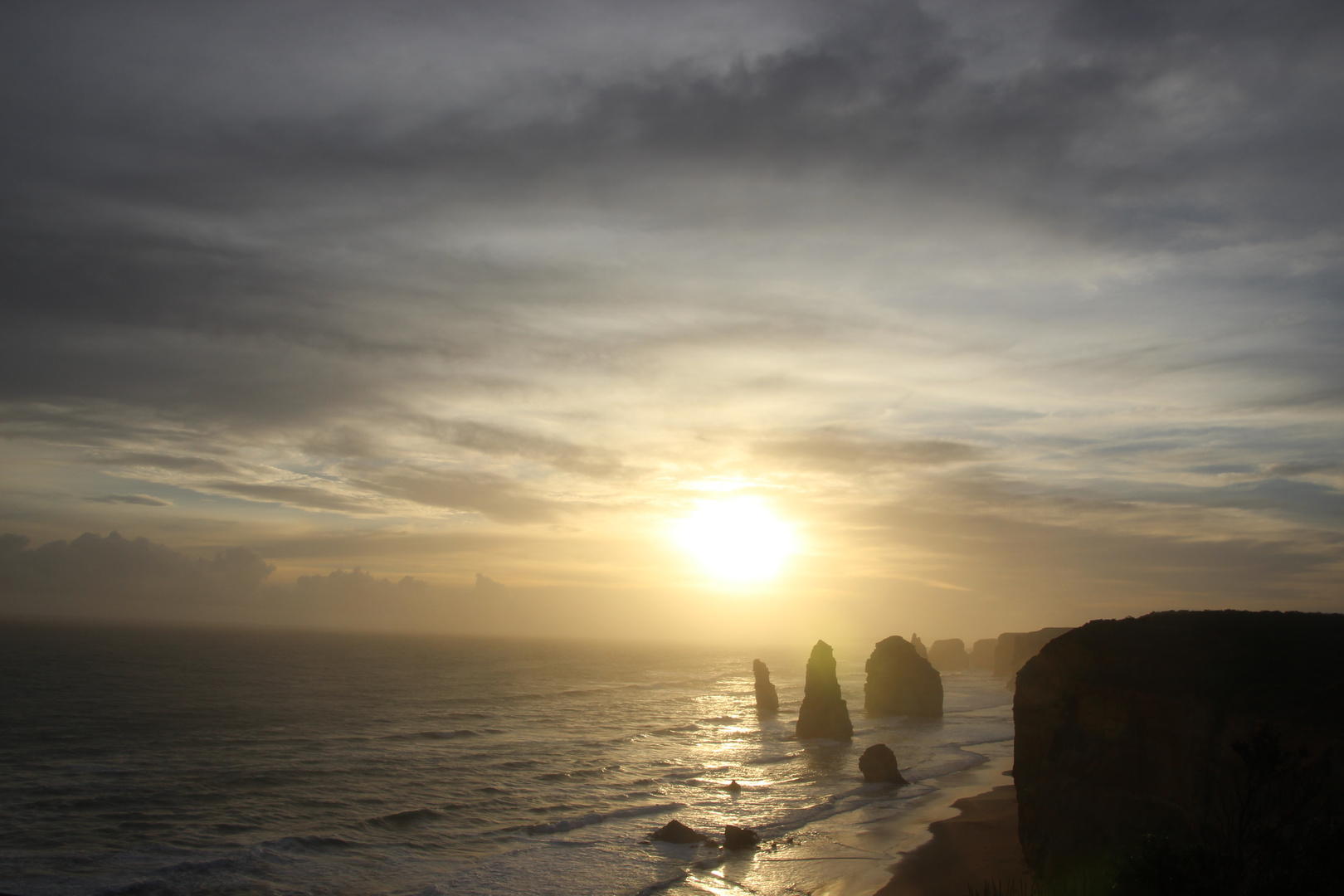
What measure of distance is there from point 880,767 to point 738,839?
20.4 metres

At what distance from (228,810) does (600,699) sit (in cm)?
7465

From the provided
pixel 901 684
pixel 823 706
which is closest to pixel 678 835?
pixel 823 706

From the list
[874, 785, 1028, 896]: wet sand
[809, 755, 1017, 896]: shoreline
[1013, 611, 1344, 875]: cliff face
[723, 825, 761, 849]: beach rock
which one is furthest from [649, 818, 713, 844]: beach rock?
[1013, 611, 1344, 875]: cliff face

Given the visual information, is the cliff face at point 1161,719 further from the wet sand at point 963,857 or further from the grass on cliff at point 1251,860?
the grass on cliff at point 1251,860

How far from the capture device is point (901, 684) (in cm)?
9781

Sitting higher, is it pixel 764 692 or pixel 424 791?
pixel 424 791

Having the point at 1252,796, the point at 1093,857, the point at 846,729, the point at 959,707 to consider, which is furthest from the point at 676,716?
the point at 1252,796

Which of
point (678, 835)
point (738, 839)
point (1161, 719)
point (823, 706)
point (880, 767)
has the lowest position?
point (678, 835)

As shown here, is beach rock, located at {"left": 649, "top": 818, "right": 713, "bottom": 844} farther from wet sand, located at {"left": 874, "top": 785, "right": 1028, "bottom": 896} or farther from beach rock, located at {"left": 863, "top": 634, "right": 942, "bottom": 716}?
beach rock, located at {"left": 863, "top": 634, "right": 942, "bottom": 716}

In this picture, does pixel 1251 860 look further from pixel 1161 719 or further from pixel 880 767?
pixel 880 767

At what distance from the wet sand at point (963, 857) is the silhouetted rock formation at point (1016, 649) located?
8609 cm

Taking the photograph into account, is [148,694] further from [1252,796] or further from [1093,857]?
[1252,796]

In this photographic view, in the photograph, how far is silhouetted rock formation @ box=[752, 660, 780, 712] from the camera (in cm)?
10350

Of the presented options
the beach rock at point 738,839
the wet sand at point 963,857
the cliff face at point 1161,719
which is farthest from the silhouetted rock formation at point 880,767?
the cliff face at point 1161,719
